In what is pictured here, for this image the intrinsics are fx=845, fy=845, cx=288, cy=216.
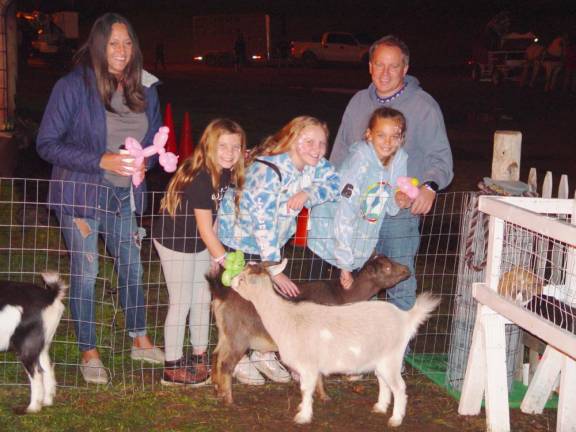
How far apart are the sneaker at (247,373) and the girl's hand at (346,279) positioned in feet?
2.49

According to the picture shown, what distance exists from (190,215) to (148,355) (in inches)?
42.3

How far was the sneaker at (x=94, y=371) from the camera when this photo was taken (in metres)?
4.98

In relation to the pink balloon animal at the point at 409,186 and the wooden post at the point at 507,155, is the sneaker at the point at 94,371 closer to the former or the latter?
the pink balloon animal at the point at 409,186

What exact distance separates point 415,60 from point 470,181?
96.8ft

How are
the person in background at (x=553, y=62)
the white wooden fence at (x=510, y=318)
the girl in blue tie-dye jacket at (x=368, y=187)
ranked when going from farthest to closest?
the person in background at (x=553, y=62)
the girl in blue tie-dye jacket at (x=368, y=187)
the white wooden fence at (x=510, y=318)

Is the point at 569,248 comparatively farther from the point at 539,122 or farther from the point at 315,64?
the point at 315,64

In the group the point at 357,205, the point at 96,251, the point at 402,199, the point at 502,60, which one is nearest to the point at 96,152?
the point at 96,251

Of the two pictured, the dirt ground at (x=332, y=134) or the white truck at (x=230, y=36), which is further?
the white truck at (x=230, y=36)

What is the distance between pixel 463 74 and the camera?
32906 mm

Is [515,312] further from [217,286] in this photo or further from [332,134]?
[332,134]

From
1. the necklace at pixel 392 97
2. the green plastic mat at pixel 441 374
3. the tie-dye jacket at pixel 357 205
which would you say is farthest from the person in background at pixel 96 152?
the green plastic mat at pixel 441 374

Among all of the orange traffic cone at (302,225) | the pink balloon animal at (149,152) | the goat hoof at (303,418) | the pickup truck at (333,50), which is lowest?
the goat hoof at (303,418)

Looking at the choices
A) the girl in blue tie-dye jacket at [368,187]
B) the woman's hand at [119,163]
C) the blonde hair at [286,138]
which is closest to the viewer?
the woman's hand at [119,163]

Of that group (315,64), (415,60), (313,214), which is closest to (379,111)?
(313,214)
